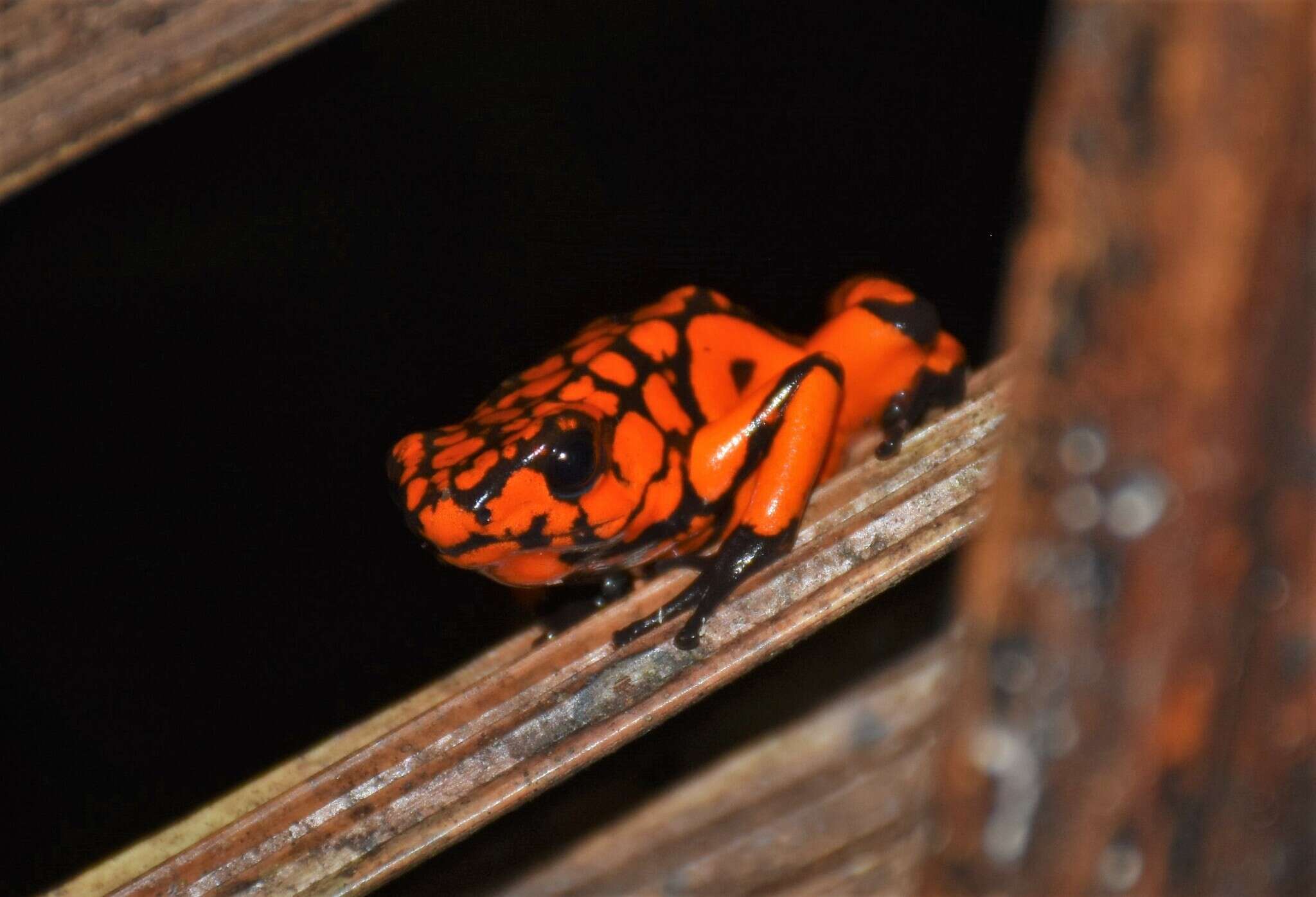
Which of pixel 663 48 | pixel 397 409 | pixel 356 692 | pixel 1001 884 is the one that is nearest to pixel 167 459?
pixel 397 409

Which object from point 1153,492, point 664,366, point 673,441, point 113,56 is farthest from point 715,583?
point 113,56

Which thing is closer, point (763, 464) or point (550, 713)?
point (550, 713)

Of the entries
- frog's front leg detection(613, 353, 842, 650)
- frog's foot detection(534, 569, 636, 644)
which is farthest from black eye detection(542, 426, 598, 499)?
frog's foot detection(534, 569, 636, 644)

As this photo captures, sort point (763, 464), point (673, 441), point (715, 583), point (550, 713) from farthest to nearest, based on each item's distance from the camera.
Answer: point (673, 441), point (763, 464), point (715, 583), point (550, 713)

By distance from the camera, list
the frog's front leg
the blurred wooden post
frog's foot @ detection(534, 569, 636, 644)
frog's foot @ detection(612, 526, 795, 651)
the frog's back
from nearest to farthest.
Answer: the blurred wooden post
frog's foot @ detection(612, 526, 795, 651)
the frog's front leg
the frog's back
frog's foot @ detection(534, 569, 636, 644)

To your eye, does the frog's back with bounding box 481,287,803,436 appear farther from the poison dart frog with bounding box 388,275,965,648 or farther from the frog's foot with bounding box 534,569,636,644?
the frog's foot with bounding box 534,569,636,644

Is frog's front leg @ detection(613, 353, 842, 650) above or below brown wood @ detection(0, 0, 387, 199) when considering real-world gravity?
A: below

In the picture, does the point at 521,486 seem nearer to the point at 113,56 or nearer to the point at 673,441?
the point at 673,441
